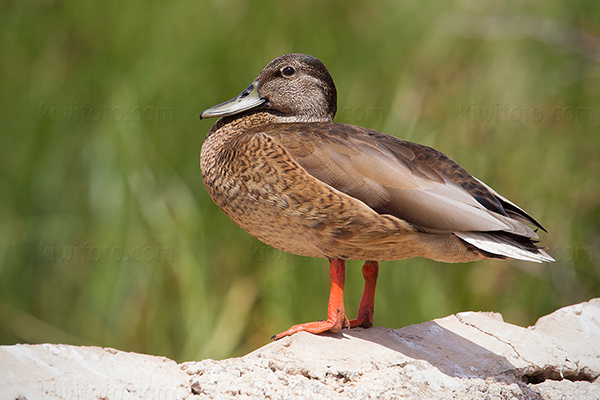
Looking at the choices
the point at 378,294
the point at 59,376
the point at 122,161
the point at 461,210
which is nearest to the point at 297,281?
the point at 378,294

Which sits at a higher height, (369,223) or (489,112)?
(489,112)

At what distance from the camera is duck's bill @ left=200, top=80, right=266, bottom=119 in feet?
12.9

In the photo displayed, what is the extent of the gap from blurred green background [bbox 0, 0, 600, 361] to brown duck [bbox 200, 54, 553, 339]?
1710mm

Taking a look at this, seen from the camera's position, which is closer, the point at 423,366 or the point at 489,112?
the point at 423,366

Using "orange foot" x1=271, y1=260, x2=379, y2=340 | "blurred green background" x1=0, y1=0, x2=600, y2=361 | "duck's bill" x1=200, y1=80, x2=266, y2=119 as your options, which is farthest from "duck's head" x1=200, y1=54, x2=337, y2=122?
"blurred green background" x1=0, y1=0, x2=600, y2=361

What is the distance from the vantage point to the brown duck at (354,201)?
10.4 feet

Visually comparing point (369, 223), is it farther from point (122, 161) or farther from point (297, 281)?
point (122, 161)

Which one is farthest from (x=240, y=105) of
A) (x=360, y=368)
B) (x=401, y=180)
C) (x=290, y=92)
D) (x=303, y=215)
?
(x=360, y=368)

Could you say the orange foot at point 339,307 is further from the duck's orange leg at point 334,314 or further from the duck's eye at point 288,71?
the duck's eye at point 288,71

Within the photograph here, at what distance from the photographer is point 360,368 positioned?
Result: 3117 millimetres

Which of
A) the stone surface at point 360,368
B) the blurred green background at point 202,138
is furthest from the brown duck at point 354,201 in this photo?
the blurred green background at point 202,138

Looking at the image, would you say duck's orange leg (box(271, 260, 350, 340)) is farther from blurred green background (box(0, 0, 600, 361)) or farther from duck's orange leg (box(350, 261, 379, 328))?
blurred green background (box(0, 0, 600, 361))

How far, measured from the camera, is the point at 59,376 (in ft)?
8.87

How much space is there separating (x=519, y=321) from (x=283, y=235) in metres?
2.83
